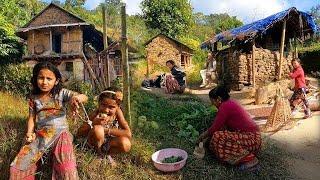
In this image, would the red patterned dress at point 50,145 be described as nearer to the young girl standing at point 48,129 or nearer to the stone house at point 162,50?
the young girl standing at point 48,129

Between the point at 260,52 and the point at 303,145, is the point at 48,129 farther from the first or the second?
the point at 260,52

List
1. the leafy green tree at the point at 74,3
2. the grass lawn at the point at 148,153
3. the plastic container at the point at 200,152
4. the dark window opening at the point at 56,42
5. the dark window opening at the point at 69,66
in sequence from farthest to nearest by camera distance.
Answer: the leafy green tree at the point at 74,3 < the dark window opening at the point at 56,42 < the dark window opening at the point at 69,66 < the plastic container at the point at 200,152 < the grass lawn at the point at 148,153

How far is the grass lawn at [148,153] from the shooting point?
174 inches

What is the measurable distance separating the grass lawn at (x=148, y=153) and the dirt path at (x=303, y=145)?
0.61 feet

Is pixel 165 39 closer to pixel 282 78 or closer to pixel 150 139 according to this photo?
pixel 282 78

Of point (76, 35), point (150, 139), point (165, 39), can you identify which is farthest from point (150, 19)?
point (150, 139)

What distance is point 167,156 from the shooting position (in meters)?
4.88

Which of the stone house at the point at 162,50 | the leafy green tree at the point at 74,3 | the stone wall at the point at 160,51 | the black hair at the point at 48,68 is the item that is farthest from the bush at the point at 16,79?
the leafy green tree at the point at 74,3

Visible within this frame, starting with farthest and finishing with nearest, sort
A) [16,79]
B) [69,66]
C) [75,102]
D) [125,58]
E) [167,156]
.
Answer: [69,66] < [16,79] < [125,58] < [167,156] < [75,102]

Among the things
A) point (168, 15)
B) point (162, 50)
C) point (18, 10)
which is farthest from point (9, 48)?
point (168, 15)

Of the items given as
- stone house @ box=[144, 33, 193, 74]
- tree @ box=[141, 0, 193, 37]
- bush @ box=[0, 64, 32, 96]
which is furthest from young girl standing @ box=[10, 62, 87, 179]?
tree @ box=[141, 0, 193, 37]

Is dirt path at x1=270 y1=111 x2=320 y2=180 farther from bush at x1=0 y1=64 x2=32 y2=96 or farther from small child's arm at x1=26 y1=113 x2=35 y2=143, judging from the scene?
bush at x1=0 y1=64 x2=32 y2=96

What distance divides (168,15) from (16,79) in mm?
26276

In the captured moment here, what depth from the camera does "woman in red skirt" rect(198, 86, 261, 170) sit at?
4.65 m
